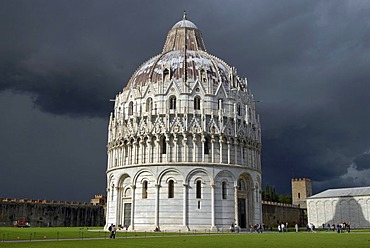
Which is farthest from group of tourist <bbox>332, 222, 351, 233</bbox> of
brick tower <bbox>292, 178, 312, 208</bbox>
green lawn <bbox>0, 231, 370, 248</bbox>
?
brick tower <bbox>292, 178, 312, 208</bbox>

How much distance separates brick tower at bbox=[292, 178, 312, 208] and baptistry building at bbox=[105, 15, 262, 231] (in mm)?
67601

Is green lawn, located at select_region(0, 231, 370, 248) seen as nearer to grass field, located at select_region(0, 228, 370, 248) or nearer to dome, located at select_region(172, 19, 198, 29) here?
grass field, located at select_region(0, 228, 370, 248)

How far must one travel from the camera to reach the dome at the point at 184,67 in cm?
6412

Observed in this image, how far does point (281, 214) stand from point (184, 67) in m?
57.6

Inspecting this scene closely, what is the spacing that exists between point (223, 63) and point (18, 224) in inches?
1739

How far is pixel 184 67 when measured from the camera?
65.0 meters

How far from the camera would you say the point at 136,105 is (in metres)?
63.8

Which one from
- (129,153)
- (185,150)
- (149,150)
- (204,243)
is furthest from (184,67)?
(204,243)

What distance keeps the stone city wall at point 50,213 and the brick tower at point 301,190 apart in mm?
62948

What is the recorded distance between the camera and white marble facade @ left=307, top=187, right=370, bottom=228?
3738 inches

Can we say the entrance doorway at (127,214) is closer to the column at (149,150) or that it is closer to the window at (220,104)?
the column at (149,150)

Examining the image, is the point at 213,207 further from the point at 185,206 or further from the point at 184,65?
the point at 184,65

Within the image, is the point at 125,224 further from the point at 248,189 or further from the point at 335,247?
the point at 335,247

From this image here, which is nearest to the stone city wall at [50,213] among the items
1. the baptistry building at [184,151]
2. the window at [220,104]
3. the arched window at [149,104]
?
the baptistry building at [184,151]
